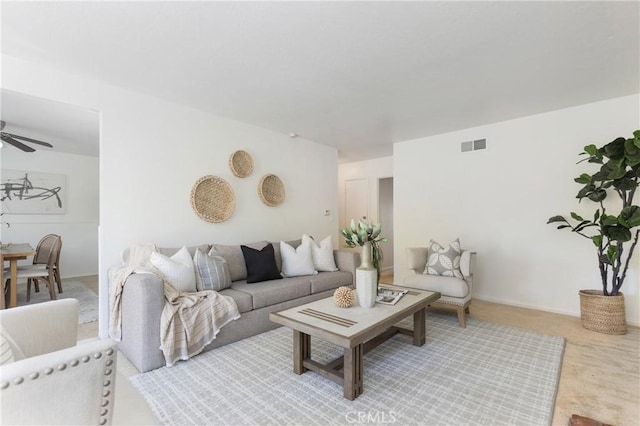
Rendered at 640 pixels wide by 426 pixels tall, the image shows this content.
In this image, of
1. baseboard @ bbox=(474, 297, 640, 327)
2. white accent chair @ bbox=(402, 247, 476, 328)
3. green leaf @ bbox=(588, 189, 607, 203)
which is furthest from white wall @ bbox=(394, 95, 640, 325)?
white accent chair @ bbox=(402, 247, 476, 328)

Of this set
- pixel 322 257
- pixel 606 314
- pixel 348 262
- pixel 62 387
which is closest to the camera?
pixel 62 387

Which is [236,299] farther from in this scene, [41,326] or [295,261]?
[41,326]

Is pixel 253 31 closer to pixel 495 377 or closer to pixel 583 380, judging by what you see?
pixel 495 377

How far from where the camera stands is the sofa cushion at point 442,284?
10.4 feet

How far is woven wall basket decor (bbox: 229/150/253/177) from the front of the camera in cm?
391

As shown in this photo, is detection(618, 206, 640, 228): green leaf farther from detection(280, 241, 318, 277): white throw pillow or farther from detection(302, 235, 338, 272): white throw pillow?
detection(280, 241, 318, 277): white throw pillow

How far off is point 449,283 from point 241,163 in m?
2.92

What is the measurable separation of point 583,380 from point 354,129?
11.6 feet

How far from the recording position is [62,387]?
0.87 metres

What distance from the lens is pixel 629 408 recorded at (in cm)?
183

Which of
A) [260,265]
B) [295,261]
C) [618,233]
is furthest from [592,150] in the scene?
[260,265]

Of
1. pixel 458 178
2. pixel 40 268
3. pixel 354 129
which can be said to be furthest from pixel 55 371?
pixel 458 178

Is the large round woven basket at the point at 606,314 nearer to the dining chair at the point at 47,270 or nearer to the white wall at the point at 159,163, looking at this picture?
the white wall at the point at 159,163

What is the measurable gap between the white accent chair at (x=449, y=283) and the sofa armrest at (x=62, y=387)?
3.02 m
